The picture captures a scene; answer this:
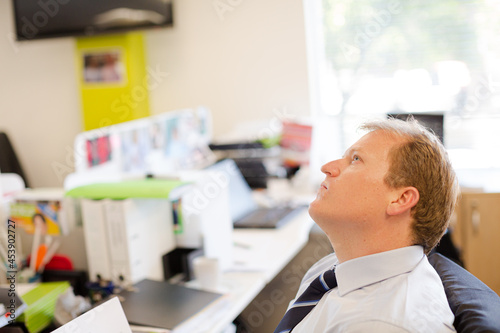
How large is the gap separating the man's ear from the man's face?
15mm

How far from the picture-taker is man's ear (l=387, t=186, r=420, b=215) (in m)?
1.17

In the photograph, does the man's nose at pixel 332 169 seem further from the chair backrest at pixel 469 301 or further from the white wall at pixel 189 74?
the white wall at pixel 189 74

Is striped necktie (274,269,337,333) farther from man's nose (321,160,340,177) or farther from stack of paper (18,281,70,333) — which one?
stack of paper (18,281,70,333)

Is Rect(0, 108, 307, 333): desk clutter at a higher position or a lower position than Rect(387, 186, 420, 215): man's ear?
lower

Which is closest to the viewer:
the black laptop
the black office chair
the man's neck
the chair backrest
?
the chair backrest

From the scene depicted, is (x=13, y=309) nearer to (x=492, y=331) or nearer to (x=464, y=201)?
(x=492, y=331)

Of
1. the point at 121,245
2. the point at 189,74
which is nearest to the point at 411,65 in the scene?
the point at 189,74

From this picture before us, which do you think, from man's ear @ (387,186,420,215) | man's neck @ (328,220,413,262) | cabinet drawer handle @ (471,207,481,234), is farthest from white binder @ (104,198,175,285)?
cabinet drawer handle @ (471,207,481,234)

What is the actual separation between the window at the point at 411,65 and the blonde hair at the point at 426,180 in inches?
92.0

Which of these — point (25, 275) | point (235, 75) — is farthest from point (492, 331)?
point (235, 75)

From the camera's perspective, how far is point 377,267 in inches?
45.1

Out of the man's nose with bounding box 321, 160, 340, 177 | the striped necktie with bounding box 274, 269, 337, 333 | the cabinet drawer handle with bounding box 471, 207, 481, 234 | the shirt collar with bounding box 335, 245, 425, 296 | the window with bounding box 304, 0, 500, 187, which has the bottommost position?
the cabinet drawer handle with bounding box 471, 207, 481, 234

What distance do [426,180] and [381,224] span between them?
5.6 inches

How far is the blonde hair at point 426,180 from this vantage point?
3.91ft
